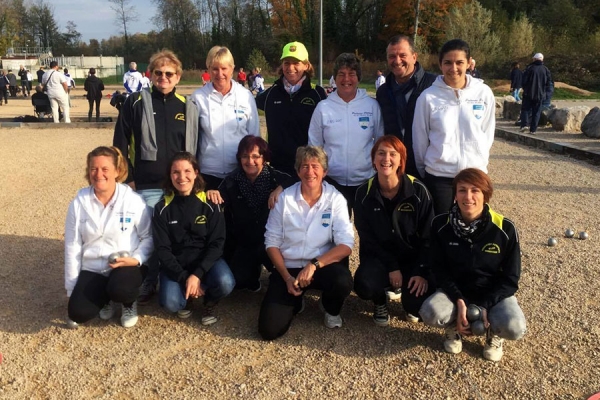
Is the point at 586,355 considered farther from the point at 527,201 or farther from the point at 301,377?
the point at 527,201

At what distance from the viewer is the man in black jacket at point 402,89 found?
4273 millimetres

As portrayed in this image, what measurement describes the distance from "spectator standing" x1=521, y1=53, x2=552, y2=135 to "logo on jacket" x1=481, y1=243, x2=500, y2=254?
11.6m

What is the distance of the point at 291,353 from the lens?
376 cm

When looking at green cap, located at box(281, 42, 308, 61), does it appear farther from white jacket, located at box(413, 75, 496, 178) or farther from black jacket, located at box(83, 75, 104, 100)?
black jacket, located at box(83, 75, 104, 100)

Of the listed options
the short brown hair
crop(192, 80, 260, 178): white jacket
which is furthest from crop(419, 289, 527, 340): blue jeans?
crop(192, 80, 260, 178): white jacket

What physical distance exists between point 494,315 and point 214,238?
7.27 ft

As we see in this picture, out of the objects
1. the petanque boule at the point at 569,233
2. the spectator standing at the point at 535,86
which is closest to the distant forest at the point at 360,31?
the spectator standing at the point at 535,86

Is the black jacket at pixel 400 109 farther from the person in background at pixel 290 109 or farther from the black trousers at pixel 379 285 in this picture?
the black trousers at pixel 379 285

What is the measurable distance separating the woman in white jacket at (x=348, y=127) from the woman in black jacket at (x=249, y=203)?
17.6 inches

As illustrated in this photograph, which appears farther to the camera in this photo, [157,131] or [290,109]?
[290,109]

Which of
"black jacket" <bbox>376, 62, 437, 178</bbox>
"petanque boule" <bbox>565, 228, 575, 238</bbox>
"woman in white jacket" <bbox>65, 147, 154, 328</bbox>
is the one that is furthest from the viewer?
"petanque boule" <bbox>565, 228, 575, 238</bbox>

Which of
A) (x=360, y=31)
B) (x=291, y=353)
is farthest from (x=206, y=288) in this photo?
(x=360, y=31)

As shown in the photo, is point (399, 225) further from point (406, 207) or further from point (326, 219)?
point (326, 219)

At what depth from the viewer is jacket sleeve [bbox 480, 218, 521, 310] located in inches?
145
